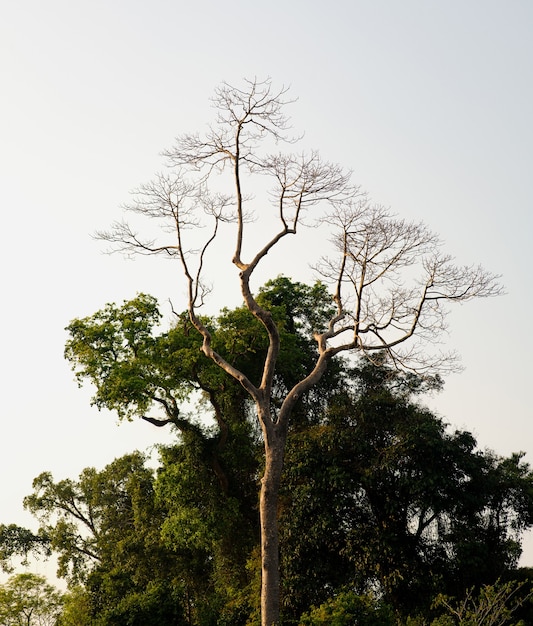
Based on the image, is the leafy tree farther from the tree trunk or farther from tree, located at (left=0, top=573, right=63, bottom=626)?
tree, located at (left=0, top=573, right=63, bottom=626)

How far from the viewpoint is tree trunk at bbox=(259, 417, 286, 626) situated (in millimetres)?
12359

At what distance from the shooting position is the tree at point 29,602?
1661cm

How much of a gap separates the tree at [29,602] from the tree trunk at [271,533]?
6638 millimetres

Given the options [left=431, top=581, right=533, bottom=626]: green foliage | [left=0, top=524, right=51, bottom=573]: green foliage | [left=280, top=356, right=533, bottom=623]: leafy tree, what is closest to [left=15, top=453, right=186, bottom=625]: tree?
[left=0, top=524, right=51, bottom=573]: green foliage

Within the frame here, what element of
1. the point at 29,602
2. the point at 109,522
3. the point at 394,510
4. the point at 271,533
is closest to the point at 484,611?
the point at 394,510

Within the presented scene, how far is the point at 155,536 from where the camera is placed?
1956 centimetres

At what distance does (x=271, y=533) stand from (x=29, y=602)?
280 inches

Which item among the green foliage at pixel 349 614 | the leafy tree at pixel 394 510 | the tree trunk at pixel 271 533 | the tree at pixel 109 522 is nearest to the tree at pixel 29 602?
the tree at pixel 109 522

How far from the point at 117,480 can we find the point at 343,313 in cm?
1065

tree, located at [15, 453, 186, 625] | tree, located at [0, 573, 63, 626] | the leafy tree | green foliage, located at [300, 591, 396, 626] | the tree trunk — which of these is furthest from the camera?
tree, located at [15, 453, 186, 625]

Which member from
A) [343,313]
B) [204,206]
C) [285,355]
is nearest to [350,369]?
[285,355]

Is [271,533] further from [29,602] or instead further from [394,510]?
[29,602]

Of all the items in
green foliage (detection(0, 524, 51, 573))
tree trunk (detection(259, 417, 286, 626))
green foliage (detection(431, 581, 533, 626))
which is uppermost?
green foliage (detection(0, 524, 51, 573))

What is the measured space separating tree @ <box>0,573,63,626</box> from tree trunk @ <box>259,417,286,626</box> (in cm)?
664
